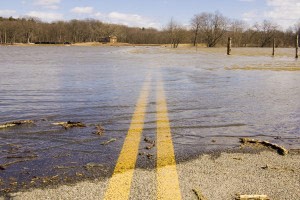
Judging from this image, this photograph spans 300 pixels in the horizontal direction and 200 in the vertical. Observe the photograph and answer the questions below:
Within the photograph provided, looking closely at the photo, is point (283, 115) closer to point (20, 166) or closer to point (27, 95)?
point (20, 166)

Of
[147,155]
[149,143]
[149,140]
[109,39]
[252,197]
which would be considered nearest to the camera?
[252,197]

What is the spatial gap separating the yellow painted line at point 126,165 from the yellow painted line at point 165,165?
281 mm

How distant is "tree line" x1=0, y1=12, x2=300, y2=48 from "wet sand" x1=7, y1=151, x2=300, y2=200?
10943cm

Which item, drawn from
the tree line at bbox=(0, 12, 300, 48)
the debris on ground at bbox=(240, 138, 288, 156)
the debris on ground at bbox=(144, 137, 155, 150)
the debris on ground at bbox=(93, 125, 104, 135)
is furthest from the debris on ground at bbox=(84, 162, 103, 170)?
the tree line at bbox=(0, 12, 300, 48)

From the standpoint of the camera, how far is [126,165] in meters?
4.09

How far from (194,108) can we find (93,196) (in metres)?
5.12

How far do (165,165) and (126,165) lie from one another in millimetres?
426

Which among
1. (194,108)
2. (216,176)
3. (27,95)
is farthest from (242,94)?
(216,176)

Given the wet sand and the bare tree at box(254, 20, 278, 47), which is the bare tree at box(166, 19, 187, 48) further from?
the wet sand

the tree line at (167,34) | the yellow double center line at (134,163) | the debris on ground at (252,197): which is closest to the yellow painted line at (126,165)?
the yellow double center line at (134,163)

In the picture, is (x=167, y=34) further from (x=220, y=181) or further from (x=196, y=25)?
(x=220, y=181)

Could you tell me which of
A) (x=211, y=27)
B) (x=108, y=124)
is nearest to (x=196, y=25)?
(x=211, y=27)

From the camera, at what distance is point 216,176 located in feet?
12.3

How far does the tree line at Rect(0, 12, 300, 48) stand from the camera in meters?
135
